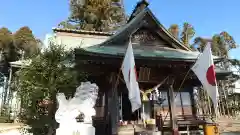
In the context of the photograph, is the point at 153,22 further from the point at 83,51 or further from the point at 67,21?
the point at 67,21

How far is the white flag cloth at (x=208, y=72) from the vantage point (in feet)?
25.9

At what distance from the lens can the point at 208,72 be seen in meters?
8.27

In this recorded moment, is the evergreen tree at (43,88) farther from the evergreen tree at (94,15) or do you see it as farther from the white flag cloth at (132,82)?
the evergreen tree at (94,15)

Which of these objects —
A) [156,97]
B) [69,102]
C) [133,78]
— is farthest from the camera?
[156,97]

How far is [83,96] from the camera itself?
27.7 feet

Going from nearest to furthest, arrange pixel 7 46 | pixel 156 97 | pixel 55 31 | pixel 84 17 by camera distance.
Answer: pixel 156 97 < pixel 55 31 < pixel 84 17 < pixel 7 46

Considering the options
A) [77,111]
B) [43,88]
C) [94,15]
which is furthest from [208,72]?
[94,15]

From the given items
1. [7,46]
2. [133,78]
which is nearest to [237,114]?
[133,78]

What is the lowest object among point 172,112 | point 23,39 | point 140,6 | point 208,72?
point 172,112

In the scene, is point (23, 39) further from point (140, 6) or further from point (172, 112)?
point (172, 112)

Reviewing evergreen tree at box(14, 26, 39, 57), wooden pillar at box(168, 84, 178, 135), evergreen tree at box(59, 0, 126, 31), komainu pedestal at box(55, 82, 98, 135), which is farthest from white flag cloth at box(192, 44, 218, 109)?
evergreen tree at box(14, 26, 39, 57)

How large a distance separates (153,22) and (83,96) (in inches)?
251

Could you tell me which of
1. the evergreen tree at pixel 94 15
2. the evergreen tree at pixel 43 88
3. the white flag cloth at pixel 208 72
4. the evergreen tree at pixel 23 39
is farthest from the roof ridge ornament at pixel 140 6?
the evergreen tree at pixel 23 39

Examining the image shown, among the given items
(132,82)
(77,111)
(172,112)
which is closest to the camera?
(132,82)
